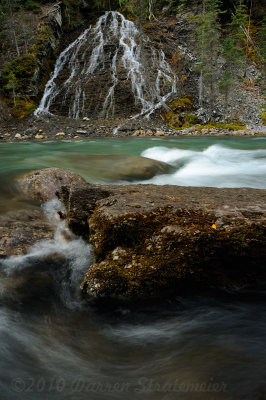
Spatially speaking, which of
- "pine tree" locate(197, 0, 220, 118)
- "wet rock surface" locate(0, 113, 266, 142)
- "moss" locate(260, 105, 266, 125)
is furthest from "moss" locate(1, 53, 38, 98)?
"moss" locate(260, 105, 266, 125)

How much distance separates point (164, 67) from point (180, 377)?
28.5 meters

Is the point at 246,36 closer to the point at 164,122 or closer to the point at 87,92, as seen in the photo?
the point at 164,122

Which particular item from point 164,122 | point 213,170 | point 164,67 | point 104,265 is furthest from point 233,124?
point 104,265

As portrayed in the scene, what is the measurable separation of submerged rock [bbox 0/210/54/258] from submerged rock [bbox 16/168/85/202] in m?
0.61

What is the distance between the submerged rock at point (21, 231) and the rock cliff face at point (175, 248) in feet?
4.11

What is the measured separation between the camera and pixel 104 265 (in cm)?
247

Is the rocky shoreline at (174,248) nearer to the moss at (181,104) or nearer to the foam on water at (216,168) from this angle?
the foam on water at (216,168)

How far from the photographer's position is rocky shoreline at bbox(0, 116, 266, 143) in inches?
737

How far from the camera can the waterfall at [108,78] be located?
22031 mm

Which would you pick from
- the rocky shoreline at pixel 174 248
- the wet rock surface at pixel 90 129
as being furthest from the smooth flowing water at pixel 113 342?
the wet rock surface at pixel 90 129

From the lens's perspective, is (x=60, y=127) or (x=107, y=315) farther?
(x=60, y=127)

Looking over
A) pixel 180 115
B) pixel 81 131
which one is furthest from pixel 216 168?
pixel 180 115

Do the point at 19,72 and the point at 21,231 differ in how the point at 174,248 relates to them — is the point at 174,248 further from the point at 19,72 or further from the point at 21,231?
the point at 19,72

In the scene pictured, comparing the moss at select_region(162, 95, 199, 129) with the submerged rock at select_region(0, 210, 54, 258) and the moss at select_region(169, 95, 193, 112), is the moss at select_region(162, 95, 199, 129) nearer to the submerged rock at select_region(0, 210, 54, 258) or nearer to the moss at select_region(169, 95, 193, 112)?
the moss at select_region(169, 95, 193, 112)
